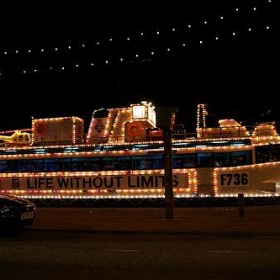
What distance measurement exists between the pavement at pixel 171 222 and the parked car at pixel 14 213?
3.48 ft

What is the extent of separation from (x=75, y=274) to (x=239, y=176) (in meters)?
14.8

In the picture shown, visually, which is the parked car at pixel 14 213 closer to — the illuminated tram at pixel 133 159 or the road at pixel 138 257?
the road at pixel 138 257

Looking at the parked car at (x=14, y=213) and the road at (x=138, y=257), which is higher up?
the parked car at (x=14, y=213)

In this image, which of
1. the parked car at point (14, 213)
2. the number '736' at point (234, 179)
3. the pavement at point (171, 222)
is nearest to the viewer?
→ the parked car at point (14, 213)

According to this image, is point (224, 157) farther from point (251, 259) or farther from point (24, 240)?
point (251, 259)

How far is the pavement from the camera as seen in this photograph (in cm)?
1428

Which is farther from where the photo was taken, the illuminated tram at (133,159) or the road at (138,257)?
the illuminated tram at (133,159)

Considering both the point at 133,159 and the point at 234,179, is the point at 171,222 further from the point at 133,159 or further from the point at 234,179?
the point at 133,159

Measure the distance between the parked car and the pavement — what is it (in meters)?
1.06

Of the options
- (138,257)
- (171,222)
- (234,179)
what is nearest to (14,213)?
(171,222)

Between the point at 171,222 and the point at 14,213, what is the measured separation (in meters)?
5.08

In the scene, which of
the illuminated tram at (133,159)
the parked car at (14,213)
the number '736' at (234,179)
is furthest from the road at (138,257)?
the number '736' at (234,179)

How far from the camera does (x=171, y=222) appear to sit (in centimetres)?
1644

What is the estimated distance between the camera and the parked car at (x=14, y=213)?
14.2m
